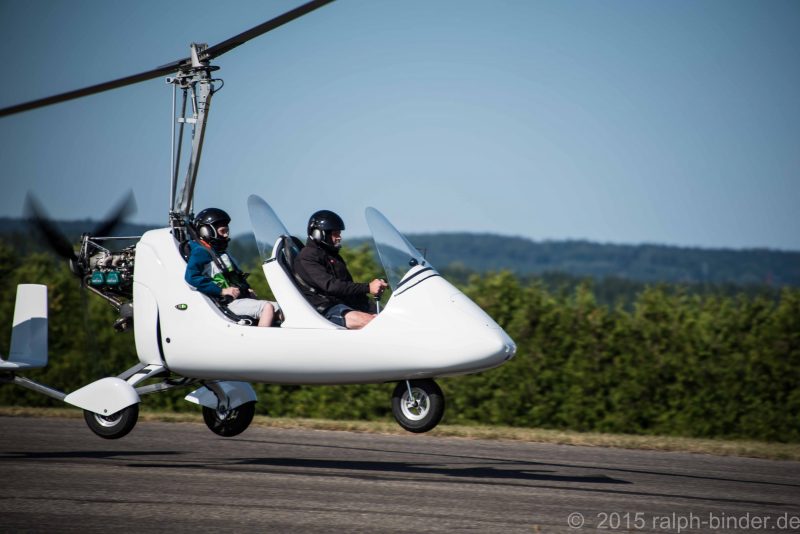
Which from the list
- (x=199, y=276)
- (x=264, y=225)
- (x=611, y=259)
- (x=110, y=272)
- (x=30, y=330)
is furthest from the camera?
(x=611, y=259)

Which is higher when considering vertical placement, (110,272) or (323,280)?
(110,272)

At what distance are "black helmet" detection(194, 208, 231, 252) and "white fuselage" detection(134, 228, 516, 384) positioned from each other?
0.31 m

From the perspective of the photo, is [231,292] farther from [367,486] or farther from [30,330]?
[30,330]

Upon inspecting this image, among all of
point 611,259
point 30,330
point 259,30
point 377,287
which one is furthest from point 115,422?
point 611,259

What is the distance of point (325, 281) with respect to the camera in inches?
344

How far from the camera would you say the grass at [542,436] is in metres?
11.7

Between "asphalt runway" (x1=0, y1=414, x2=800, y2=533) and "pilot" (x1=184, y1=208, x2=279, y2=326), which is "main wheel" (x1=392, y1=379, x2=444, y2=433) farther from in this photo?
"pilot" (x1=184, y1=208, x2=279, y2=326)

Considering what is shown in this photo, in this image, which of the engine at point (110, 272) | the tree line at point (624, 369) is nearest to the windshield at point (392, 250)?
the engine at point (110, 272)

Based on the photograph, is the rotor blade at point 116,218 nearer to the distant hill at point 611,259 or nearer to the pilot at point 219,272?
the pilot at point 219,272

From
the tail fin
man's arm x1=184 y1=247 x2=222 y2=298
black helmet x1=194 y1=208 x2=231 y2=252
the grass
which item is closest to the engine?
the tail fin

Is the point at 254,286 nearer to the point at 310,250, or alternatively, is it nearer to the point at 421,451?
the point at 421,451

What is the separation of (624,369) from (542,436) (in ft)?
7.22

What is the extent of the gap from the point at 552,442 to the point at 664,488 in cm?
371

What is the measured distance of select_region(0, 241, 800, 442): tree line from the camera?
1366 cm
